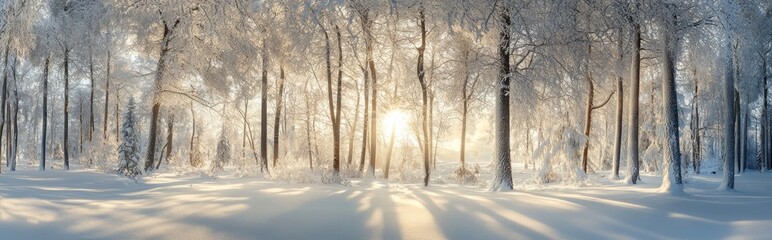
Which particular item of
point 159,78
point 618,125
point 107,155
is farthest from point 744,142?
point 107,155

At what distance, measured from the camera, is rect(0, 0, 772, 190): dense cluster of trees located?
12.6 meters

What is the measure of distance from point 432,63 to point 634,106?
8442mm

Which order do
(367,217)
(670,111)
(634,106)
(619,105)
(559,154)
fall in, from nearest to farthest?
(367,217), (670,111), (634,106), (619,105), (559,154)

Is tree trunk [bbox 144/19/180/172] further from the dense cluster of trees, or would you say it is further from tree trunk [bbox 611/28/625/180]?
tree trunk [bbox 611/28/625/180]

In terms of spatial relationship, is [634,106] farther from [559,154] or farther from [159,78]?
[159,78]

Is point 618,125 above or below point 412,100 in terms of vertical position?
below

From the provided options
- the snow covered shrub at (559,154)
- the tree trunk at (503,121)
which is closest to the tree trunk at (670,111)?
the tree trunk at (503,121)

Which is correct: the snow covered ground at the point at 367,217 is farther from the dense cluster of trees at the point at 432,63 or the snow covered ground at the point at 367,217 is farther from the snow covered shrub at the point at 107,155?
the snow covered shrub at the point at 107,155

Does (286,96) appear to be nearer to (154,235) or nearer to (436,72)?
(436,72)

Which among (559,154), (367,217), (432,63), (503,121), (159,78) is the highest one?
(432,63)

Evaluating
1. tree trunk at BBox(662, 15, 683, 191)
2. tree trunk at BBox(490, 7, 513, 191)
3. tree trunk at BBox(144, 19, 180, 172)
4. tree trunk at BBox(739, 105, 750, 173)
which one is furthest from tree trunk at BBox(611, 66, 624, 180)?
tree trunk at BBox(144, 19, 180, 172)

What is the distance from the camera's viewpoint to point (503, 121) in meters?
13.5

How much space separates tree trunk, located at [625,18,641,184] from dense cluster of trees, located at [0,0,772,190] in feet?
0.13

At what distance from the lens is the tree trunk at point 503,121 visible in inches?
518
